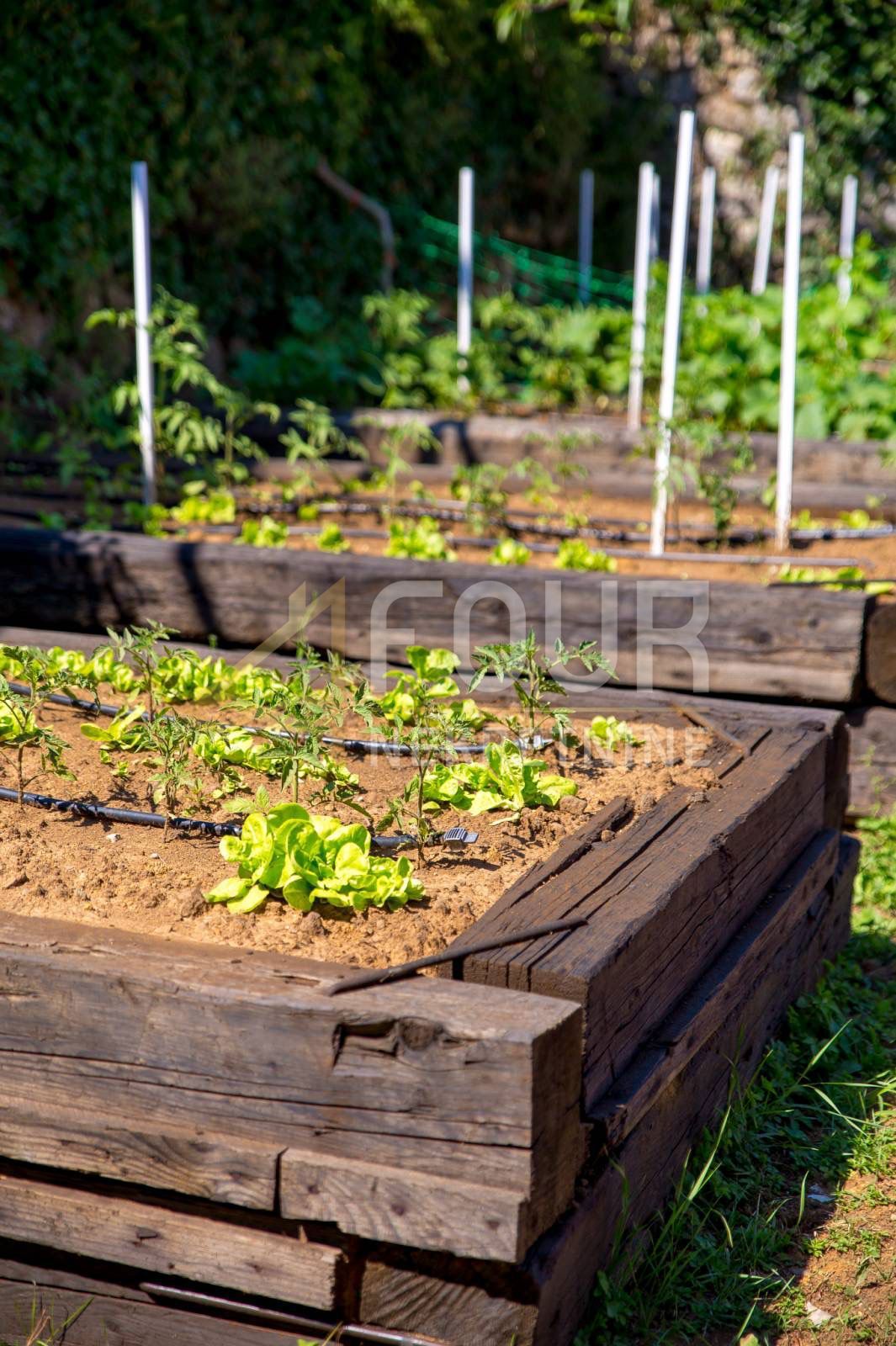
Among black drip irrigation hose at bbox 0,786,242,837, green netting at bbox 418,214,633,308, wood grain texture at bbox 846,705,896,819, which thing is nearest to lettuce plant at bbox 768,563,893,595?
wood grain texture at bbox 846,705,896,819

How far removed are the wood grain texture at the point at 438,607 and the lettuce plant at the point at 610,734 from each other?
40.9 inches

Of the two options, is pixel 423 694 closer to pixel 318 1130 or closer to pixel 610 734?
pixel 610 734

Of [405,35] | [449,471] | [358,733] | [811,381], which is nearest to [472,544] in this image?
[449,471]

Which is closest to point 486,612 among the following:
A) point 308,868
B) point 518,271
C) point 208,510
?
point 208,510

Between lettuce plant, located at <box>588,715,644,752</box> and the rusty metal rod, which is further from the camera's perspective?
lettuce plant, located at <box>588,715,644,752</box>

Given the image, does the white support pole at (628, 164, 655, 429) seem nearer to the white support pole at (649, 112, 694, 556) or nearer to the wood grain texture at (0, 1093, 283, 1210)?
the white support pole at (649, 112, 694, 556)

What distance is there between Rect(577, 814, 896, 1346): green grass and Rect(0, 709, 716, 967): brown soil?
2.05 feet

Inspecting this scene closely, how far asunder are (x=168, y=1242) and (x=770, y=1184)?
4.00 feet

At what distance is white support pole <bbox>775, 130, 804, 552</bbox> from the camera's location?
482 centimetres

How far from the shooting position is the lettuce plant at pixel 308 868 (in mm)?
2219

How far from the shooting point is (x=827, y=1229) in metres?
2.46

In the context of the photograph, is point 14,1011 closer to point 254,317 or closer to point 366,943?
point 366,943

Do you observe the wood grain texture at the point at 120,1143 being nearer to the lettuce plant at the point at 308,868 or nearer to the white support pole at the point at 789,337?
the lettuce plant at the point at 308,868

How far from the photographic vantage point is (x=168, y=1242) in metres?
1.92
